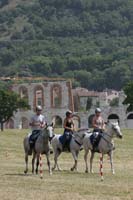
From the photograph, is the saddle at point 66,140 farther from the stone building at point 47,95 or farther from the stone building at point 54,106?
the stone building at point 47,95

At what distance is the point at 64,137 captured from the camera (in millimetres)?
29625

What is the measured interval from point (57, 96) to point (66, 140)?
11393cm

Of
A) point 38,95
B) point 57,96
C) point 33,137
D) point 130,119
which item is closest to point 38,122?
point 33,137

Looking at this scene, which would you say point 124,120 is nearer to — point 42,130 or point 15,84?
point 15,84

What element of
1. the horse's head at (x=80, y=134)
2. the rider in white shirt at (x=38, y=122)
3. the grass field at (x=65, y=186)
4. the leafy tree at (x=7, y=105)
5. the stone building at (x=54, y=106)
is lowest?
the grass field at (x=65, y=186)

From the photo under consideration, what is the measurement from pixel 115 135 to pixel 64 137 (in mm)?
2597

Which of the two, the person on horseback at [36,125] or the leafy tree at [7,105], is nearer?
the person on horseback at [36,125]

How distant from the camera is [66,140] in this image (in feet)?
97.1

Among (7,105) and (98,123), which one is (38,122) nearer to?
(98,123)

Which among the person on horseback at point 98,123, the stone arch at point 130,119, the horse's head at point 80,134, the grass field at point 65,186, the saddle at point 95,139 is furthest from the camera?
the stone arch at point 130,119

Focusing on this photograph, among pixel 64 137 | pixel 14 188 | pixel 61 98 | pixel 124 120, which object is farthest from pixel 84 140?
pixel 61 98

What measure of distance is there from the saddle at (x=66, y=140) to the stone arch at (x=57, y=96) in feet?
349

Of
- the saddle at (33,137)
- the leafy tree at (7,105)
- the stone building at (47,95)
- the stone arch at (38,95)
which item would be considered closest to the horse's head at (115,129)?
the saddle at (33,137)

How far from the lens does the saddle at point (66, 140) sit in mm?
29484
